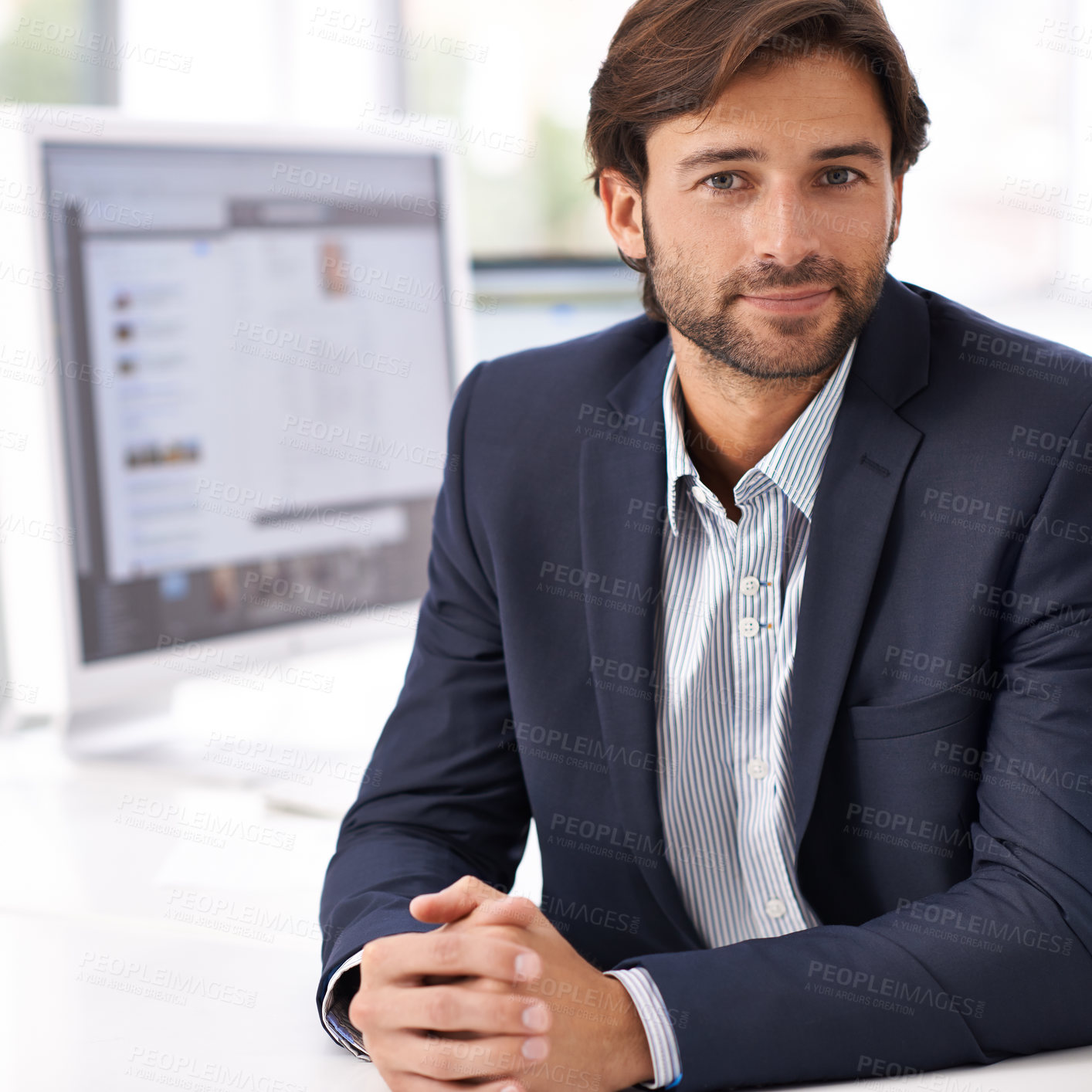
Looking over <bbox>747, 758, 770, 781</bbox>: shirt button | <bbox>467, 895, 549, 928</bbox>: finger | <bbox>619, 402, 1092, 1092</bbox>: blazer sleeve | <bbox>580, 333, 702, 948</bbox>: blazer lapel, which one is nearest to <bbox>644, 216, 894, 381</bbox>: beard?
<bbox>580, 333, 702, 948</bbox>: blazer lapel

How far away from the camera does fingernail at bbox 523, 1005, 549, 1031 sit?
838 millimetres

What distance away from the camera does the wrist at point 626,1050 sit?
85cm

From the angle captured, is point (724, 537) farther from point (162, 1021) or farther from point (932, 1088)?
point (162, 1021)

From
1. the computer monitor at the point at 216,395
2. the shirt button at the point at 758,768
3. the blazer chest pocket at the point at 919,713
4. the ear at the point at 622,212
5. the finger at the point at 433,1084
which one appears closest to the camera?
the finger at the point at 433,1084

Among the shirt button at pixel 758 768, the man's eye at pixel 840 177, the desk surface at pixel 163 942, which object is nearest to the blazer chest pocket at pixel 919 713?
the shirt button at pixel 758 768

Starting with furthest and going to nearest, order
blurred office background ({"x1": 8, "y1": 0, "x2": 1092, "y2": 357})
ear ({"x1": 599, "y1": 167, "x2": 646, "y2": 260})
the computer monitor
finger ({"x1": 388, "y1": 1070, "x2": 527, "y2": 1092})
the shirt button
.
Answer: blurred office background ({"x1": 8, "y1": 0, "x2": 1092, "y2": 357})
the computer monitor
ear ({"x1": 599, "y1": 167, "x2": 646, "y2": 260})
the shirt button
finger ({"x1": 388, "y1": 1070, "x2": 527, "y2": 1092})

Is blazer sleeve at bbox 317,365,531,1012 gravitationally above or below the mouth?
below

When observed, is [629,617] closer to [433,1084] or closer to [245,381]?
[433,1084]

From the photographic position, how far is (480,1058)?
2.75ft

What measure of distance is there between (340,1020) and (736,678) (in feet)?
1.65

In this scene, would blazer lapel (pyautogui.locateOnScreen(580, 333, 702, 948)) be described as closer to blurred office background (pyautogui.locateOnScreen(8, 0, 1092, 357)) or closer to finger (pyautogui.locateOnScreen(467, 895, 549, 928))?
finger (pyautogui.locateOnScreen(467, 895, 549, 928))

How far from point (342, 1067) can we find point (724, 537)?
618 mm

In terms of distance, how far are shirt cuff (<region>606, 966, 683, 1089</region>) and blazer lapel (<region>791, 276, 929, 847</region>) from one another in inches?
10.9

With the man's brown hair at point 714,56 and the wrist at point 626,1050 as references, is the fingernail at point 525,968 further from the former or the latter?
the man's brown hair at point 714,56
